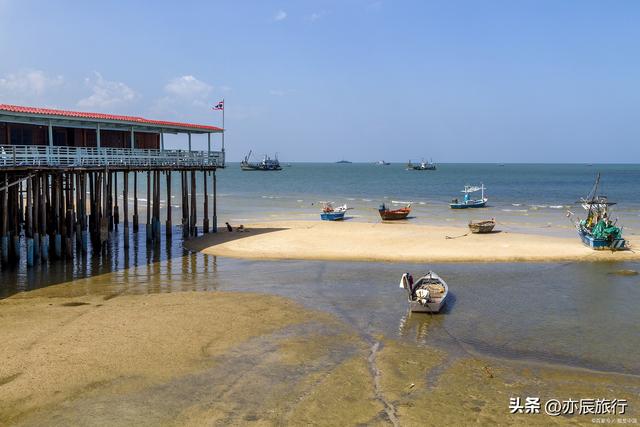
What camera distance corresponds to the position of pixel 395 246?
3494 cm

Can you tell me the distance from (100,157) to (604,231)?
96.9 feet

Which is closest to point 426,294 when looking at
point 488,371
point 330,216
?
point 488,371

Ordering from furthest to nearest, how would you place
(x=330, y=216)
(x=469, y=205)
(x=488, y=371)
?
(x=469, y=205) → (x=330, y=216) → (x=488, y=371)

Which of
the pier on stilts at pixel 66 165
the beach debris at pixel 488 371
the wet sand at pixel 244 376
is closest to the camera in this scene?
Answer: the wet sand at pixel 244 376

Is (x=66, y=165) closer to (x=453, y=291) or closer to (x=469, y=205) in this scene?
(x=453, y=291)

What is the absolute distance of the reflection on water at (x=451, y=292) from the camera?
17891mm

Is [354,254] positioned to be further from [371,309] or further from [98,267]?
[98,267]

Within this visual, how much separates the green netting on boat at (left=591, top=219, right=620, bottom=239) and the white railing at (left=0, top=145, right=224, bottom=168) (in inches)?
983

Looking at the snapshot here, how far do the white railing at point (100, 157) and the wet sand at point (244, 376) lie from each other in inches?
343

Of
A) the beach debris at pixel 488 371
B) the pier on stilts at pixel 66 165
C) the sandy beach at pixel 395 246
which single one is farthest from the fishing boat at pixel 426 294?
the pier on stilts at pixel 66 165

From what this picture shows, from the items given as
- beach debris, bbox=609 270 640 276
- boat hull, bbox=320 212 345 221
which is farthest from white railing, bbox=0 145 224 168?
beach debris, bbox=609 270 640 276

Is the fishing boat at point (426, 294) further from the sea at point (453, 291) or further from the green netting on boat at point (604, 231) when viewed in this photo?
the green netting on boat at point (604, 231)

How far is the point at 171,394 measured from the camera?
13.6 meters

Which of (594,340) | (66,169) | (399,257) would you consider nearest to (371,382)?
(594,340)
